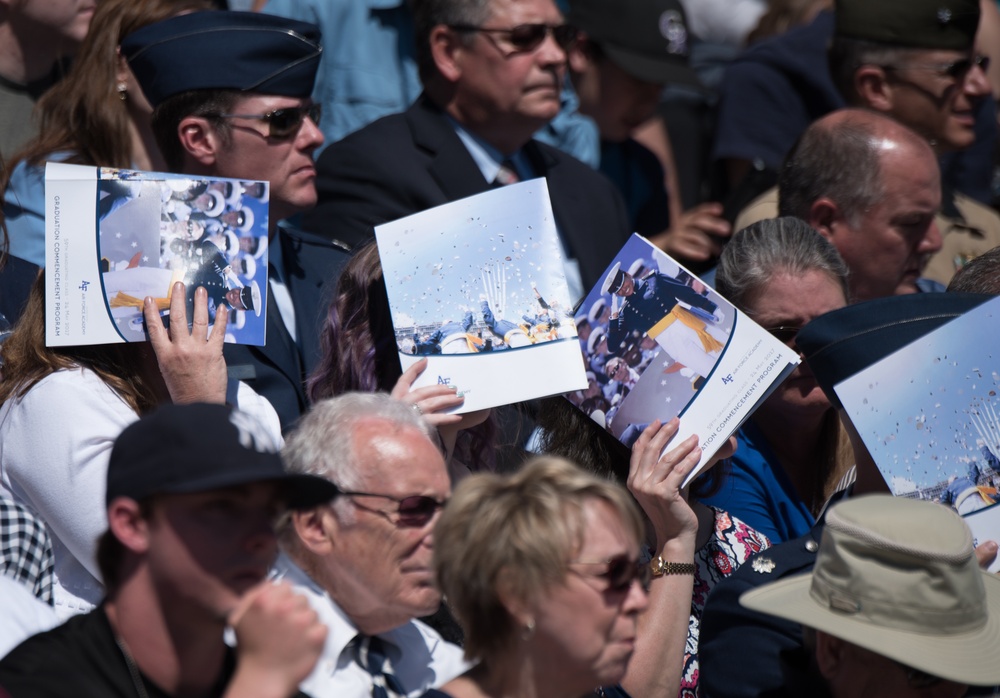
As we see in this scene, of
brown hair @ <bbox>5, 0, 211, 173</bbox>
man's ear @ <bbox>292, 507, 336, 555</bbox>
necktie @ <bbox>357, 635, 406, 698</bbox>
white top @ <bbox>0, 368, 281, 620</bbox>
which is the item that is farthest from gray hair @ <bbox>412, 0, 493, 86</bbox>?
necktie @ <bbox>357, 635, 406, 698</bbox>

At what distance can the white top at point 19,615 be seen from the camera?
2.71 meters

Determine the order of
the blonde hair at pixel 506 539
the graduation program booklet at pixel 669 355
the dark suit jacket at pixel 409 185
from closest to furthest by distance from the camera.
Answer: the blonde hair at pixel 506 539 → the graduation program booklet at pixel 669 355 → the dark suit jacket at pixel 409 185

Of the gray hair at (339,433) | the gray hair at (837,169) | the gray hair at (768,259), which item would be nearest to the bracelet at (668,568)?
the gray hair at (339,433)

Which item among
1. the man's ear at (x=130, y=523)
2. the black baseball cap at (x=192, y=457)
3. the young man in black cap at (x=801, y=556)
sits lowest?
the young man in black cap at (x=801, y=556)

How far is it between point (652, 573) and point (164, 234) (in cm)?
152

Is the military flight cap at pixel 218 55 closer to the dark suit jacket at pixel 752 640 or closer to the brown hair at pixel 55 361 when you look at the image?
the brown hair at pixel 55 361

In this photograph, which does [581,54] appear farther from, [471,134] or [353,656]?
[353,656]

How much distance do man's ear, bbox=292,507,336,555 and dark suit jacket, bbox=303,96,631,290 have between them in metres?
2.02

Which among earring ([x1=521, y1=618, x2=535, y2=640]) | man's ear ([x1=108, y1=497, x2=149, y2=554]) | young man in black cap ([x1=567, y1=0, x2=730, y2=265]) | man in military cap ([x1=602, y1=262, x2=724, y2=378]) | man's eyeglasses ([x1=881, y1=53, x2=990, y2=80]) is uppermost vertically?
man's ear ([x1=108, y1=497, x2=149, y2=554])

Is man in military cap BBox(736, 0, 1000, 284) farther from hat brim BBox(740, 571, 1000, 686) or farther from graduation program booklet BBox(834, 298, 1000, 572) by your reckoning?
hat brim BBox(740, 571, 1000, 686)

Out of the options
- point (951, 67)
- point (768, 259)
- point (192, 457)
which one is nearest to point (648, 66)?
point (951, 67)

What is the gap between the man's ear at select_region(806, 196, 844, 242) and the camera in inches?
199

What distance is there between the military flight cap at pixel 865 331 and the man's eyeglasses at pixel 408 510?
123 centimetres

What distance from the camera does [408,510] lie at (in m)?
2.94
